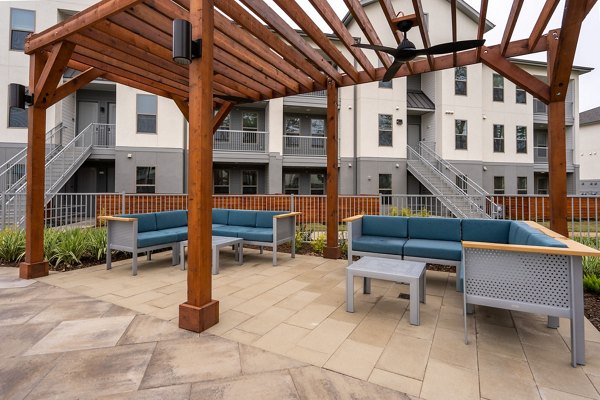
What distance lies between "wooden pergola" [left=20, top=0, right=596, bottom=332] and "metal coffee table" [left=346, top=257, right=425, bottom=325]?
1545 millimetres

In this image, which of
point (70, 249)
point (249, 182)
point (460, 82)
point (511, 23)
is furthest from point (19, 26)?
point (460, 82)

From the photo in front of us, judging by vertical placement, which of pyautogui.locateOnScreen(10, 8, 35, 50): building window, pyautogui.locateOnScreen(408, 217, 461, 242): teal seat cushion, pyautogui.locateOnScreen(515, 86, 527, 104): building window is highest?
pyautogui.locateOnScreen(10, 8, 35, 50): building window

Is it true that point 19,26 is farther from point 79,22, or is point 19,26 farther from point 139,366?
point 139,366

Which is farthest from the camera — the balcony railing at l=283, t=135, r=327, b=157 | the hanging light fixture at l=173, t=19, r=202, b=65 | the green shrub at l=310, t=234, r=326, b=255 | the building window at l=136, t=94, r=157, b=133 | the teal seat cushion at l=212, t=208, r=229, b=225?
the balcony railing at l=283, t=135, r=327, b=157

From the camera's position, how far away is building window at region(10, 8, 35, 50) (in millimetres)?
11742

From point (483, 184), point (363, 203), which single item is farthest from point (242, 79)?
point (483, 184)

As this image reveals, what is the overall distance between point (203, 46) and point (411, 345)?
3530 millimetres

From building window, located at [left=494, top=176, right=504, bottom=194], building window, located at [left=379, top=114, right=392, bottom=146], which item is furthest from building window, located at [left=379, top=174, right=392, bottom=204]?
building window, located at [left=494, top=176, right=504, bottom=194]

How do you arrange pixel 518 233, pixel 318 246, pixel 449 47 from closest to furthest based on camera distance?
pixel 518 233, pixel 449 47, pixel 318 246

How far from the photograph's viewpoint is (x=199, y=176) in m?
3.04

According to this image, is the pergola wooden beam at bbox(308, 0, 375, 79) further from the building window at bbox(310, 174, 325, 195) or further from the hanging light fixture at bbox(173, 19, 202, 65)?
the building window at bbox(310, 174, 325, 195)

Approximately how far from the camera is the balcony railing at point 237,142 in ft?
46.5

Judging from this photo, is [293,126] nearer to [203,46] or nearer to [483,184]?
[483,184]

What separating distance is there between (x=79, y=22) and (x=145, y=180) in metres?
9.84
